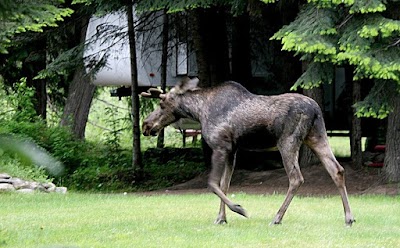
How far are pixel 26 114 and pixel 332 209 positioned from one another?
→ 11399 millimetres

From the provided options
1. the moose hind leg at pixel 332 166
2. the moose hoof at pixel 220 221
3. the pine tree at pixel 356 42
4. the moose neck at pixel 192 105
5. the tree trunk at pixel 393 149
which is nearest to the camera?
the moose hind leg at pixel 332 166

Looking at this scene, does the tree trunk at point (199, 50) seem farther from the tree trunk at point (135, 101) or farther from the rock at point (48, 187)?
the rock at point (48, 187)

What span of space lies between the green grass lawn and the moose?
1.83ft

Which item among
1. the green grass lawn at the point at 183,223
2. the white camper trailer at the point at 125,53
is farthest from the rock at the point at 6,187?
the white camper trailer at the point at 125,53

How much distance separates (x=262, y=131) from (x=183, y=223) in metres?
1.64

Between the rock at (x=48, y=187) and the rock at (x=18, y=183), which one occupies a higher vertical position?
the rock at (x=18, y=183)

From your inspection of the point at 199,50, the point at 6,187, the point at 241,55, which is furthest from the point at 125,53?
the point at 6,187

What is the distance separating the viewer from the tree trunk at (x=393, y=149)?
58.7 feet

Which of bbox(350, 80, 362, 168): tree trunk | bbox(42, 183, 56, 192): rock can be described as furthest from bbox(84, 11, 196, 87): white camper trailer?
bbox(42, 183, 56, 192): rock

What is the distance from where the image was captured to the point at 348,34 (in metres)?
15.2

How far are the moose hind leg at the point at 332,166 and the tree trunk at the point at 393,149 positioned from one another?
7223mm

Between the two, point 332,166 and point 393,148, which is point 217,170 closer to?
point 332,166

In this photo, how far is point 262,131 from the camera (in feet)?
35.6

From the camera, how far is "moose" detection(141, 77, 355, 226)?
10.8m
